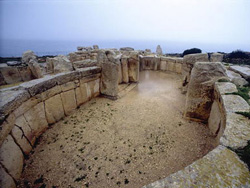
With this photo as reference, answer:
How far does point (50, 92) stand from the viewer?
11.3 feet

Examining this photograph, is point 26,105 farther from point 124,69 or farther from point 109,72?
point 124,69

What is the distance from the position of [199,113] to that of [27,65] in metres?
9.94

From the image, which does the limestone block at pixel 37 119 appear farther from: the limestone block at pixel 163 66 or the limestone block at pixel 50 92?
the limestone block at pixel 163 66

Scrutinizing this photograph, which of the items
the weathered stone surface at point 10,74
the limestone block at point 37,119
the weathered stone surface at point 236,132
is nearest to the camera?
the weathered stone surface at point 236,132

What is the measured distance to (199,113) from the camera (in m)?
3.58

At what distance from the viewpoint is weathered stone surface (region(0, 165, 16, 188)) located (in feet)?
6.40

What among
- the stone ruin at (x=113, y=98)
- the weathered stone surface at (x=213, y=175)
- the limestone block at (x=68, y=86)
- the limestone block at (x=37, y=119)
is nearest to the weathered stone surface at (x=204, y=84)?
the stone ruin at (x=113, y=98)

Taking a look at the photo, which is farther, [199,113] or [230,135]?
[199,113]

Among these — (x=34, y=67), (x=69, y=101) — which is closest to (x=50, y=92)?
(x=69, y=101)

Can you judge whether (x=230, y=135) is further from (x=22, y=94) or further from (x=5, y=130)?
(x=22, y=94)

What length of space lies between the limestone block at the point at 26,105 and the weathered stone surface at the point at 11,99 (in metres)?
0.09

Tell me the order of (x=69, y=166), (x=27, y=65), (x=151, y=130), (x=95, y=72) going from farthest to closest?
(x=27, y=65)
(x=95, y=72)
(x=151, y=130)
(x=69, y=166)

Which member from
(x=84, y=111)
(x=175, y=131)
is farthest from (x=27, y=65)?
(x=175, y=131)

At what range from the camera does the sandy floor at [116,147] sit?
2.34 meters
